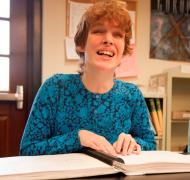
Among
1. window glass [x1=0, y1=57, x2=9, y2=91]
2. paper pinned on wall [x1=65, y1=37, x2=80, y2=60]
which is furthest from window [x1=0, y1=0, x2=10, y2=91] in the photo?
paper pinned on wall [x1=65, y1=37, x2=80, y2=60]

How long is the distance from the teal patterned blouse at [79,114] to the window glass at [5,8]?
1093 millimetres

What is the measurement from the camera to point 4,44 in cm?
196

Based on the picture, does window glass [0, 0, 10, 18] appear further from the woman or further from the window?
the woman

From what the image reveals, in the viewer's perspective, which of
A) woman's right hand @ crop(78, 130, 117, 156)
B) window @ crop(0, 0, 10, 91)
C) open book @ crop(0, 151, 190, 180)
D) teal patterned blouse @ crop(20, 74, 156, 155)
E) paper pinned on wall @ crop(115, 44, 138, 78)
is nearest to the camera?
open book @ crop(0, 151, 190, 180)

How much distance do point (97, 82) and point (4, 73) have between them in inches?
43.0

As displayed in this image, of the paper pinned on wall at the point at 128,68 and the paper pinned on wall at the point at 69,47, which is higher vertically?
the paper pinned on wall at the point at 69,47

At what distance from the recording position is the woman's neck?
3.42 ft

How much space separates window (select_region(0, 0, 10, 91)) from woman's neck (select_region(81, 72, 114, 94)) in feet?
3.37

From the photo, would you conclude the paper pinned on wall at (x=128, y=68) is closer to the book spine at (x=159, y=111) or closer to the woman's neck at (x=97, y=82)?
the book spine at (x=159, y=111)

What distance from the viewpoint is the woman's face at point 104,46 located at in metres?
0.97

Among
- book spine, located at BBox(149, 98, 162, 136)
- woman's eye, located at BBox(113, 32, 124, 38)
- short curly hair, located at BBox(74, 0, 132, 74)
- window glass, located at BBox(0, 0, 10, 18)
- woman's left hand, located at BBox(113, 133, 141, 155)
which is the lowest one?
book spine, located at BBox(149, 98, 162, 136)

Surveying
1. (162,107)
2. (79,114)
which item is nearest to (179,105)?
(162,107)

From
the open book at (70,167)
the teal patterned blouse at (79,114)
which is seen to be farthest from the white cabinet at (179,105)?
the open book at (70,167)

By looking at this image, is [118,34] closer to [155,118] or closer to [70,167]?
[70,167]
